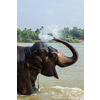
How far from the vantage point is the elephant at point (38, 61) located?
279cm

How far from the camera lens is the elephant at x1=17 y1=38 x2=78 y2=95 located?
2.79m

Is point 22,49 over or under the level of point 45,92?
over

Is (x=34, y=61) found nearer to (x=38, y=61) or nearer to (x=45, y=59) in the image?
(x=38, y=61)

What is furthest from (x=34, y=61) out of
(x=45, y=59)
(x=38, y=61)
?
(x=45, y=59)

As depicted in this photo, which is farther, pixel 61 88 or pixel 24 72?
pixel 61 88

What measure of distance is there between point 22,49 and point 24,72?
1.10ft

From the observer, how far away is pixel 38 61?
2.79 meters

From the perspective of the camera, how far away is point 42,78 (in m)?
4.68

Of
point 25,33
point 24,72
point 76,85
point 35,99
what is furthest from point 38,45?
point 25,33
